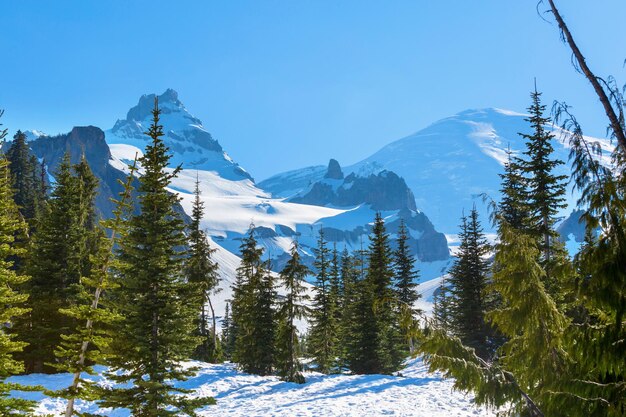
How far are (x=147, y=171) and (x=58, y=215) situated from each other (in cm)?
1510

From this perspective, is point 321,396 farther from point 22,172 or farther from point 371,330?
point 22,172

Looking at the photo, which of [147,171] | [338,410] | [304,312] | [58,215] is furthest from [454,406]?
[58,215]

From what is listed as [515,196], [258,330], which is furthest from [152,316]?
[258,330]

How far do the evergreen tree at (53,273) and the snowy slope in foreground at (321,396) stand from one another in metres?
1.81

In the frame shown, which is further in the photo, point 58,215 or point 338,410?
point 58,215

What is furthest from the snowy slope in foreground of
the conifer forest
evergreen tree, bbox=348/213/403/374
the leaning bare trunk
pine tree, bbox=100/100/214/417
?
the leaning bare trunk

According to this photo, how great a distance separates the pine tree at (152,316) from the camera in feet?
47.8

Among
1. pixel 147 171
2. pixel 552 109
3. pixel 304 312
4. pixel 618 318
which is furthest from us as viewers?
pixel 304 312

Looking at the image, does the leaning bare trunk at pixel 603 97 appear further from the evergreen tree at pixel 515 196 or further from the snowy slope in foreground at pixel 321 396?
the evergreen tree at pixel 515 196

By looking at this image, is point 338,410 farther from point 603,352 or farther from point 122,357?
point 603,352

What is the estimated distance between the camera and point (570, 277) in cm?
614

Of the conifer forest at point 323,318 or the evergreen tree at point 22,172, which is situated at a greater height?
the evergreen tree at point 22,172

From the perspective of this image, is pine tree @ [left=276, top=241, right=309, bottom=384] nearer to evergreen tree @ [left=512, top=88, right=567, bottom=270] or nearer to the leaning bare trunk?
evergreen tree @ [left=512, top=88, right=567, bottom=270]

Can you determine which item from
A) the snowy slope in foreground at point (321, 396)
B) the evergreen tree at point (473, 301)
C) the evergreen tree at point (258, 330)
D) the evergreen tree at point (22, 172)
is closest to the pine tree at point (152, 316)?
the snowy slope in foreground at point (321, 396)
